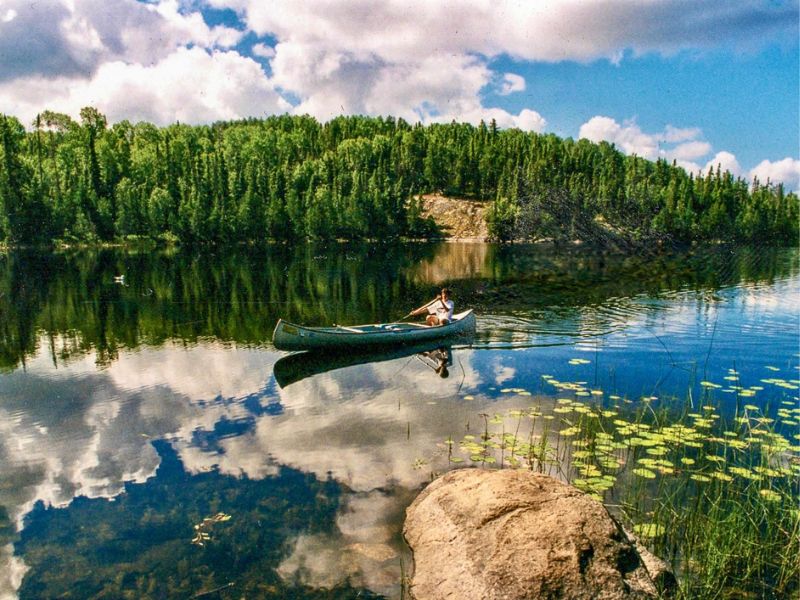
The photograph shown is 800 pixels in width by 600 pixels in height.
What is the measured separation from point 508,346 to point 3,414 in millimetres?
18766

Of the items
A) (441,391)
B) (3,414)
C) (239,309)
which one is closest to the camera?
(3,414)

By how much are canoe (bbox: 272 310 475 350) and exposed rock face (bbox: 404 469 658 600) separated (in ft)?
47.7

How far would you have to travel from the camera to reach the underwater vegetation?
9062mm

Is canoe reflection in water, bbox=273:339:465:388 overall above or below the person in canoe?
below

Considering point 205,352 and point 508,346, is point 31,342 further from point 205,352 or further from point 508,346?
point 508,346

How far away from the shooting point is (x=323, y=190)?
137 meters

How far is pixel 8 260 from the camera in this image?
7669 cm

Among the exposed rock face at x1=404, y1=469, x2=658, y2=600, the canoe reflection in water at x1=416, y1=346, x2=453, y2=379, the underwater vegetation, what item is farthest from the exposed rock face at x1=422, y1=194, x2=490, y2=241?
the exposed rock face at x1=404, y1=469, x2=658, y2=600

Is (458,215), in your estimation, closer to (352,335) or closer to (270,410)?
(352,335)

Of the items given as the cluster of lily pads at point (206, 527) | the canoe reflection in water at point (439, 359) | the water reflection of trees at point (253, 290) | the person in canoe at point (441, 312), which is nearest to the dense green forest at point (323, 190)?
the water reflection of trees at point (253, 290)

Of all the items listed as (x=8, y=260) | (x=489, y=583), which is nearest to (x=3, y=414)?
(x=489, y=583)

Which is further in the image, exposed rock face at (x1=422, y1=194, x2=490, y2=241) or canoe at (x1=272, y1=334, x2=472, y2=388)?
exposed rock face at (x1=422, y1=194, x2=490, y2=241)

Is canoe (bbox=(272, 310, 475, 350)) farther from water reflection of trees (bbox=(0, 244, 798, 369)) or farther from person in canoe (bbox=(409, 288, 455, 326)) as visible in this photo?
water reflection of trees (bbox=(0, 244, 798, 369))


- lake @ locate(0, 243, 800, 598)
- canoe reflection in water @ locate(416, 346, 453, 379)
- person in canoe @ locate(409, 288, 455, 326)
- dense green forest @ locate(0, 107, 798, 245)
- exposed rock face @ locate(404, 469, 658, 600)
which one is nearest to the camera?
exposed rock face @ locate(404, 469, 658, 600)
